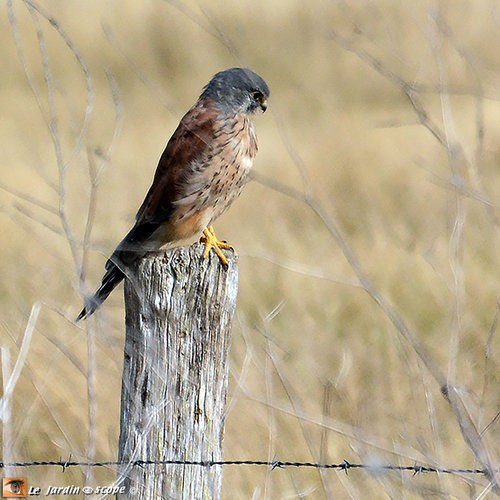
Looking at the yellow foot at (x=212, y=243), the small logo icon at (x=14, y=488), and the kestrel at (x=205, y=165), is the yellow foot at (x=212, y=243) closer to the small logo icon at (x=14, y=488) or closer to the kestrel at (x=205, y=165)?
the kestrel at (x=205, y=165)

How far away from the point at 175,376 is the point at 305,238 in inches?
194

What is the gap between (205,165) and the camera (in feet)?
11.0

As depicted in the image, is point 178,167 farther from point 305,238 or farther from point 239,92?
point 305,238

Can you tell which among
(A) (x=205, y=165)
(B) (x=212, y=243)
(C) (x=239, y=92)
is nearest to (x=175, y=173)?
(A) (x=205, y=165)

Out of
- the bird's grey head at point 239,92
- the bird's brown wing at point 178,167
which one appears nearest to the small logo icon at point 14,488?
the bird's brown wing at point 178,167

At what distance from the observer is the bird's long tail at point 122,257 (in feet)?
9.14

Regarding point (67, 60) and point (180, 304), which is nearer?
point (180, 304)

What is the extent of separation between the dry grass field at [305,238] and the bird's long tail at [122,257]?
16cm

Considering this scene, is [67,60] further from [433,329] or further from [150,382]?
[150,382]

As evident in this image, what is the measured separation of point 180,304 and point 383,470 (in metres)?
0.68

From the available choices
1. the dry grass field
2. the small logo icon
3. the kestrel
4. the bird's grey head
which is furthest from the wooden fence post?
the bird's grey head

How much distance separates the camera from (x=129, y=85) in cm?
1400

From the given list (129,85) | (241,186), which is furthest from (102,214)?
(129,85)

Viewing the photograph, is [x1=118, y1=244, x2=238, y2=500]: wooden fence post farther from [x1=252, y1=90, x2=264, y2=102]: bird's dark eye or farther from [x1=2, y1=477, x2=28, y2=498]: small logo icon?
[x1=252, y1=90, x2=264, y2=102]: bird's dark eye
